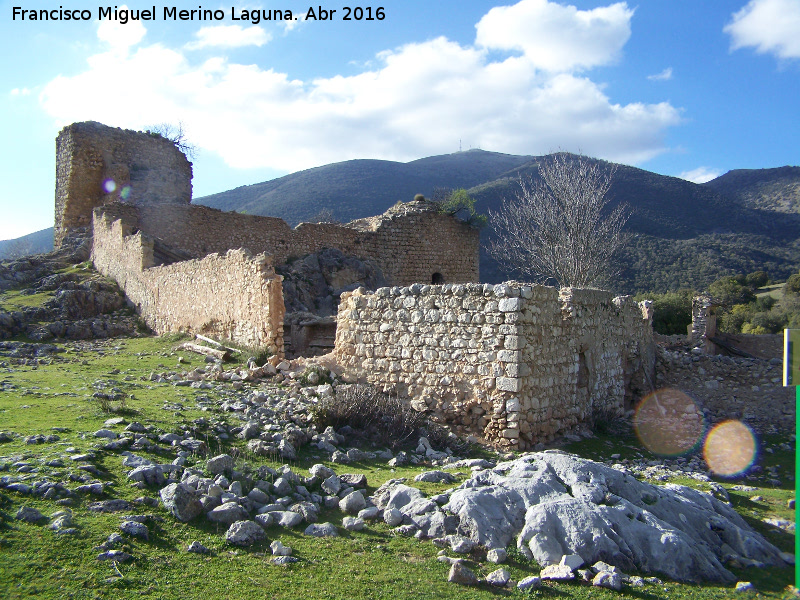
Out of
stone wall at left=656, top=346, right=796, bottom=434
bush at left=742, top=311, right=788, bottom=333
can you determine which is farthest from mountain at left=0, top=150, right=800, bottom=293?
stone wall at left=656, top=346, right=796, bottom=434

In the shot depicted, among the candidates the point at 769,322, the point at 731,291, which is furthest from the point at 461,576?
the point at 731,291

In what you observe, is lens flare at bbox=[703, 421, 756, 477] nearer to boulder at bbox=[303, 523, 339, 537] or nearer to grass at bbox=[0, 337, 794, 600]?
grass at bbox=[0, 337, 794, 600]

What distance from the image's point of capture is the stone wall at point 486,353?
7926 mm

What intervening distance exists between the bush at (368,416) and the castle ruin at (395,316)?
871mm

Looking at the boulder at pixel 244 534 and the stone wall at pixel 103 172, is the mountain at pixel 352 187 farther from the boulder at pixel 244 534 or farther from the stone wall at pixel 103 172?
the boulder at pixel 244 534

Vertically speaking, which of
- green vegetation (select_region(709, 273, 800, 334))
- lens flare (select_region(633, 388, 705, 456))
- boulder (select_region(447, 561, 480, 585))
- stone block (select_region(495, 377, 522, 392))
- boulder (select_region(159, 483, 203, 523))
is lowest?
lens flare (select_region(633, 388, 705, 456))

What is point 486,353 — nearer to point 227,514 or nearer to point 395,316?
point 395,316

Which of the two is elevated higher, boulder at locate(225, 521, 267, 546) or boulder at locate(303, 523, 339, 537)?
boulder at locate(225, 521, 267, 546)

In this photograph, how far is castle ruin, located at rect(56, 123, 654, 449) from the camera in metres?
8.05

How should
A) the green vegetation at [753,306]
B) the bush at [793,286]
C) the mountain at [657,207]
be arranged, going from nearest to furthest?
the green vegetation at [753,306]
the bush at [793,286]
the mountain at [657,207]

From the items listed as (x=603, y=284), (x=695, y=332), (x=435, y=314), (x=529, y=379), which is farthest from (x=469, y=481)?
(x=603, y=284)

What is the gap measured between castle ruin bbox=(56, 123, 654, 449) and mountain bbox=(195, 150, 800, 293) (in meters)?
17.3

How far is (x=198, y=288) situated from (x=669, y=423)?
35.3ft

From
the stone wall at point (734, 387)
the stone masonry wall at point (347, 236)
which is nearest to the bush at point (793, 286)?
the stone masonry wall at point (347, 236)
